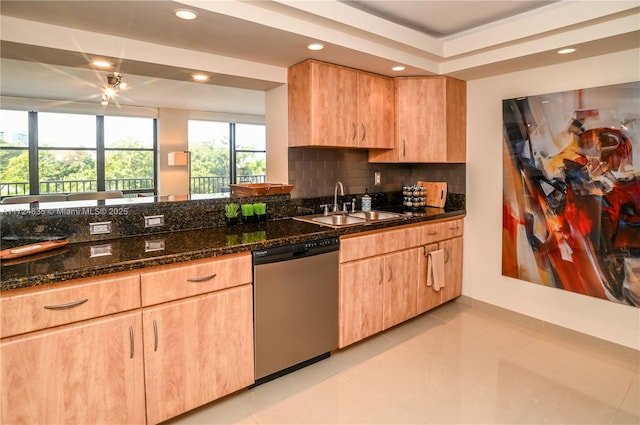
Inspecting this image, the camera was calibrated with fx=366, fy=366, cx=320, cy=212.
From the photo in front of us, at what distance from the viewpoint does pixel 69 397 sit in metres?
1.60

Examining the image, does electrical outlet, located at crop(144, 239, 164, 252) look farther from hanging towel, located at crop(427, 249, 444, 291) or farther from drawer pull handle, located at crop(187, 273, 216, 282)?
hanging towel, located at crop(427, 249, 444, 291)

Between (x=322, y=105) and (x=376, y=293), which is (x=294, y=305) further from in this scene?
(x=322, y=105)

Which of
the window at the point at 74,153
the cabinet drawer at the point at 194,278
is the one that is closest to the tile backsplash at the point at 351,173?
the cabinet drawer at the point at 194,278

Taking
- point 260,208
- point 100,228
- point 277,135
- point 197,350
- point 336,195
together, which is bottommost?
point 197,350

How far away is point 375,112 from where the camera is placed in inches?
127

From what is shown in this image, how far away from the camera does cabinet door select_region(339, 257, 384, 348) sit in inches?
103

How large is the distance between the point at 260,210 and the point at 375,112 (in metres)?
1.34

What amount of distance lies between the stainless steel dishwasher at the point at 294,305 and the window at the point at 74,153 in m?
6.29

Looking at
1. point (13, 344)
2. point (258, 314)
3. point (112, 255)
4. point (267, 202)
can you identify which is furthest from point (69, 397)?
point (267, 202)

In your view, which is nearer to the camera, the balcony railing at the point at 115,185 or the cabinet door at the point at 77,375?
the cabinet door at the point at 77,375

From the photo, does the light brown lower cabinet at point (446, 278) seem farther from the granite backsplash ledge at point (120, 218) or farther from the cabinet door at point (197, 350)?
the cabinet door at point (197, 350)

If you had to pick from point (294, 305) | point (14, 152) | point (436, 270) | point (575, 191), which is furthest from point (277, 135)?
point (14, 152)

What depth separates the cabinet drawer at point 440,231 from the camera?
3.17 meters

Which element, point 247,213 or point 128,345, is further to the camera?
point 247,213
